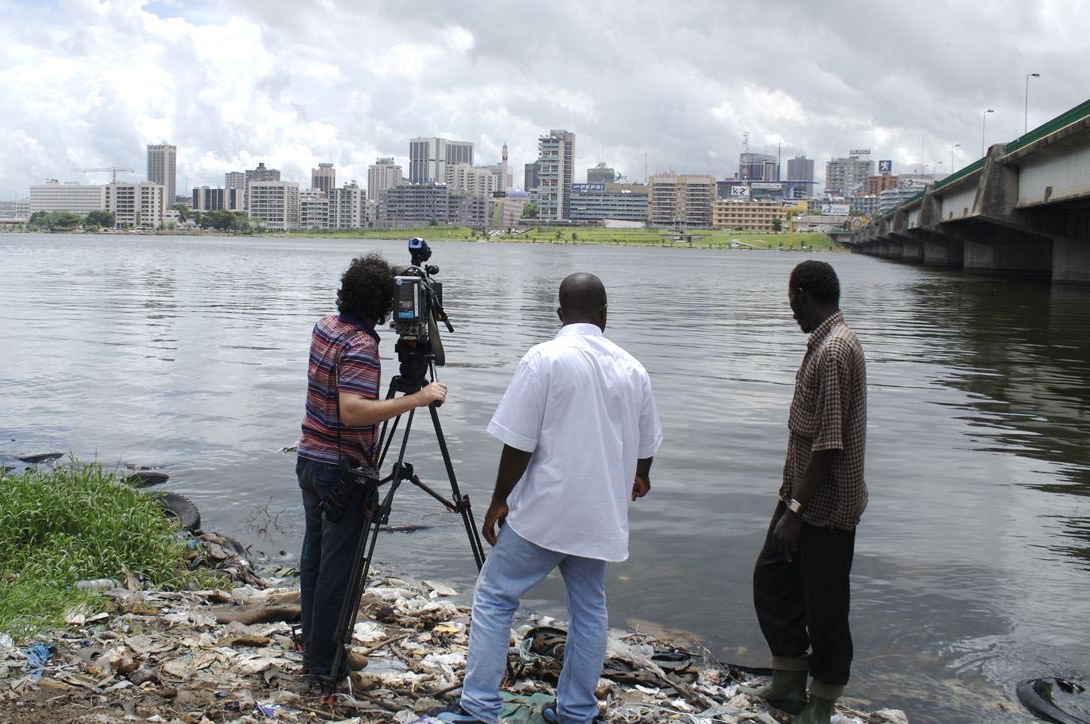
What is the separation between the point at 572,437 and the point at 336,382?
127 cm

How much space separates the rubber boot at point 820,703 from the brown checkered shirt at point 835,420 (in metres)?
0.87

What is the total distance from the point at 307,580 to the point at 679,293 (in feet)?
156

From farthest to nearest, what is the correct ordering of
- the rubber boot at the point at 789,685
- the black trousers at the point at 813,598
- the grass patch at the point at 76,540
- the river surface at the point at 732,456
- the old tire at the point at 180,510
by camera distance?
the old tire at the point at 180,510
the river surface at the point at 732,456
the grass patch at the point at 76,540
the rubber boot at the point at 789,685
the black trousers at the point at 813,598

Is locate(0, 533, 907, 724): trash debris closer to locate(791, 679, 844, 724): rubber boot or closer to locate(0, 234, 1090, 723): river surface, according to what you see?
locate(791, 679, 844, 724): rubber boot

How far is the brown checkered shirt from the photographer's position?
17.7 ft

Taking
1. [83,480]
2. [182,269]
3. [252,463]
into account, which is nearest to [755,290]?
[182,269]

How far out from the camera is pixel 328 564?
550cm

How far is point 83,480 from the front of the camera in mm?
8781

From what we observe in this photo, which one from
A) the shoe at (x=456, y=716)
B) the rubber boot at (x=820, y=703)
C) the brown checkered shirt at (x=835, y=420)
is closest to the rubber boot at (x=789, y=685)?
the rubber boot at (x=820, y=703)

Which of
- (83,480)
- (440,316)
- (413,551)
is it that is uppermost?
(440,316)

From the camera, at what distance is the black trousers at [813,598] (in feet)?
18.2

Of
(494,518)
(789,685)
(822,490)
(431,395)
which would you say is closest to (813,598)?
(822,490)

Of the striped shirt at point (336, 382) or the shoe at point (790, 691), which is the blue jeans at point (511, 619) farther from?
the shoe at point (790, 691)

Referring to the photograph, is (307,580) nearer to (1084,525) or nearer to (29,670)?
(29,670)
